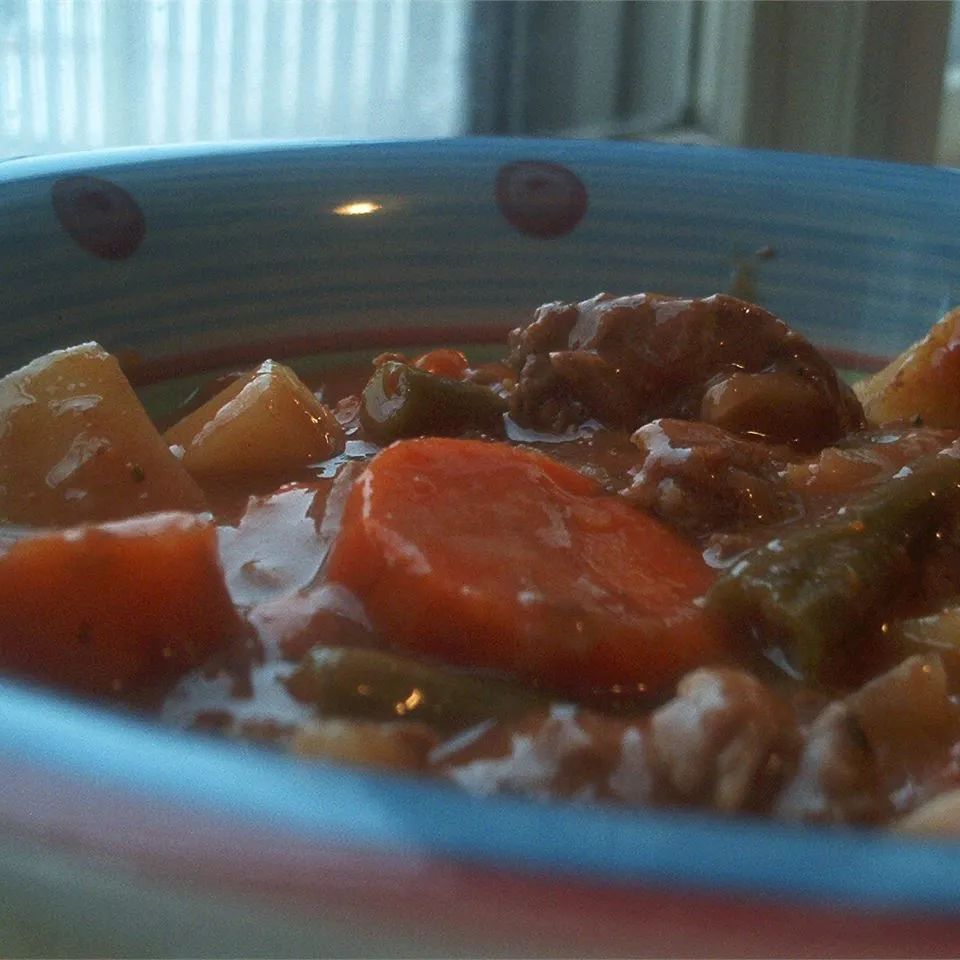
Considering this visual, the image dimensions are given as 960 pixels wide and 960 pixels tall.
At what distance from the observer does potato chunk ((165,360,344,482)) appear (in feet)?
4.27

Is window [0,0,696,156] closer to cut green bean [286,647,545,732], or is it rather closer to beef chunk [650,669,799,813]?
cut green bean [286,647,545,732]

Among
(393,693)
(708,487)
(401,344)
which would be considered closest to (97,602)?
(393,693)

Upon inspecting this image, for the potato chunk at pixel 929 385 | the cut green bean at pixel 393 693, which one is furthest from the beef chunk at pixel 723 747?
the potato chunk at pixel 929 385

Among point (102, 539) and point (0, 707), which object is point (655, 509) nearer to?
point (102, 539)

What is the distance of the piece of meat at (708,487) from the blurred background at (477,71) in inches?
56.5

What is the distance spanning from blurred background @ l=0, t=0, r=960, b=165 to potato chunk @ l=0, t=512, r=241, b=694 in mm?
1609

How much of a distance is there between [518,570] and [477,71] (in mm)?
2683

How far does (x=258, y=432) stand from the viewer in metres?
1.32

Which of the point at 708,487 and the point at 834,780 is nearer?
the point at 834,780

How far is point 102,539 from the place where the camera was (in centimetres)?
88

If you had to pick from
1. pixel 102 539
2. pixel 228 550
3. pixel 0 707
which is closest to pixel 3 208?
pixel 228 550

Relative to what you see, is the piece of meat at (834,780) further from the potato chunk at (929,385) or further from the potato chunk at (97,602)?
the potato chunk at (929,385)

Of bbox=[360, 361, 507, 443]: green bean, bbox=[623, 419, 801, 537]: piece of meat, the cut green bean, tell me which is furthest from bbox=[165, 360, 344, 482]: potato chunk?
the cut green bean

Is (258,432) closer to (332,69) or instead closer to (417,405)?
(417,405)
